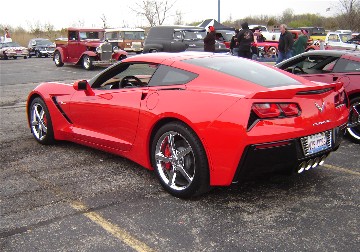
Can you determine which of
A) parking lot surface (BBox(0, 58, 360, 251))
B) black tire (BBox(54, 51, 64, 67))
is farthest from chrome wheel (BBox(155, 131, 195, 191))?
black tire (BBox(54, 51, 64, 67))

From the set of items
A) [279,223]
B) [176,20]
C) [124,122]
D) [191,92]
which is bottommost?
[279,223]

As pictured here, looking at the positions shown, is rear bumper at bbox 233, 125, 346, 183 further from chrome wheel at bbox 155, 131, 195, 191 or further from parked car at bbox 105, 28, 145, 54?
parked car at bbox 105, 28, 145, 54

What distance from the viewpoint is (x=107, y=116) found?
4680mm

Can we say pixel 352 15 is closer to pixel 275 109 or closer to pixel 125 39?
pixel 125 39

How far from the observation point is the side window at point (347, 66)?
5953 mm

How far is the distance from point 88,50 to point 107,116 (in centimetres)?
1639

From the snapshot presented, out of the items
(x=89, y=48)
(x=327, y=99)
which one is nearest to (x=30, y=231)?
(x=327, y=99)

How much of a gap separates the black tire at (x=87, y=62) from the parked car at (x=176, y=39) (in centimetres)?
272

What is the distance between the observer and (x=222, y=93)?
12.0ft

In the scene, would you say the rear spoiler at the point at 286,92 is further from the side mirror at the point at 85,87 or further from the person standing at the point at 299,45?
the person standing at the point at 299,45

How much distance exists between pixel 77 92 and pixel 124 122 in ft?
3.63

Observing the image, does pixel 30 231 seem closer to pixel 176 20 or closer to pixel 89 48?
pixel 89 48

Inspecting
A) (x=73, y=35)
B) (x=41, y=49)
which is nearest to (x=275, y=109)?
(x=73, y=35)

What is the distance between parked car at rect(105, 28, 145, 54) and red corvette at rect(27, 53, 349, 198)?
703 inches
